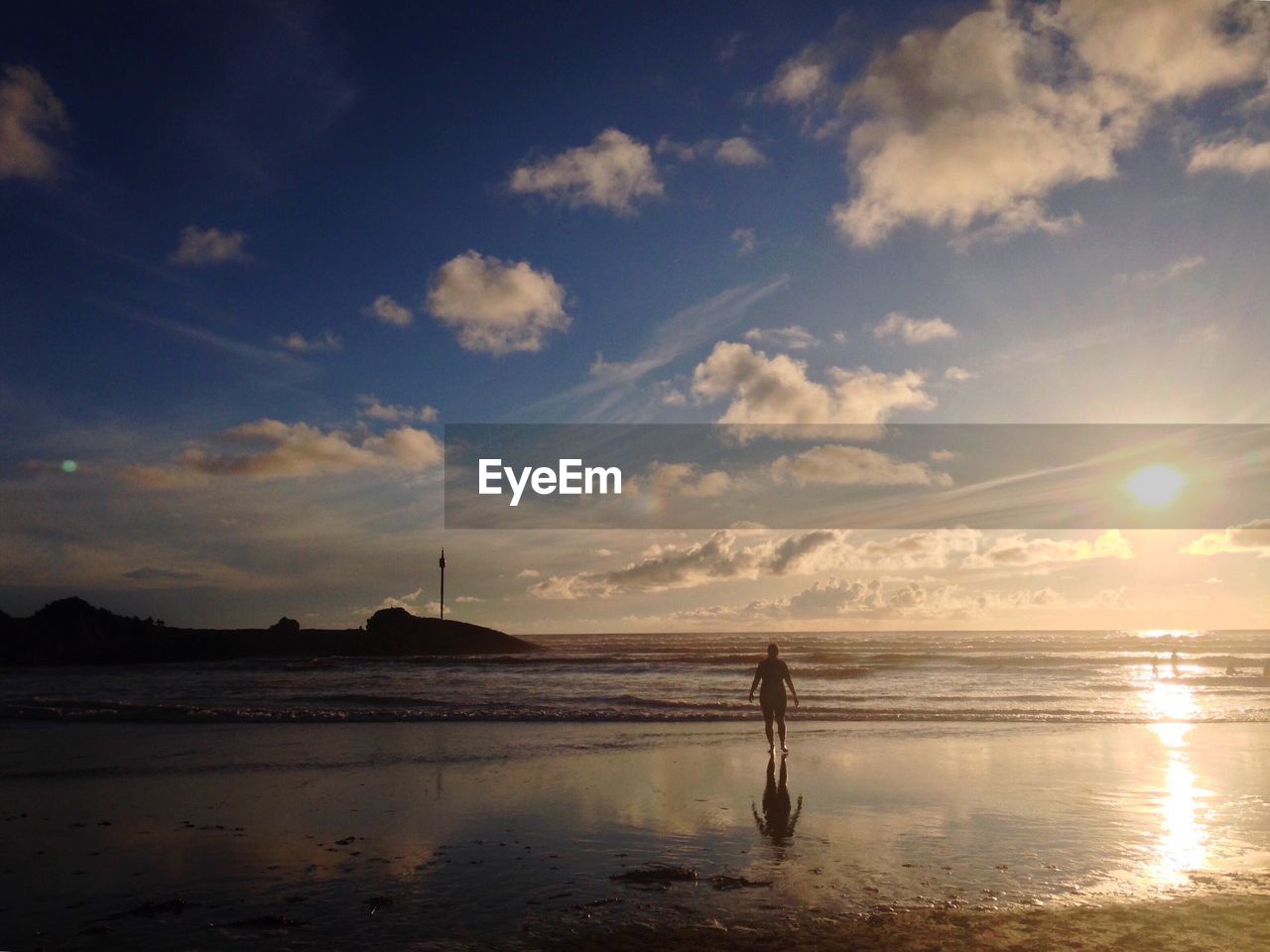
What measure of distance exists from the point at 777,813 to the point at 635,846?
244 centimetres

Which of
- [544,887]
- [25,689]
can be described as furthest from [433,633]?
[544,887]

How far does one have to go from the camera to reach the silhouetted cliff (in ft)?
218

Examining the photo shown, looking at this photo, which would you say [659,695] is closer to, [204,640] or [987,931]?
[987,931]

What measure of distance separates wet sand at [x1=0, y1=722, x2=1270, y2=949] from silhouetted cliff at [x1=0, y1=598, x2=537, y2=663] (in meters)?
59.0

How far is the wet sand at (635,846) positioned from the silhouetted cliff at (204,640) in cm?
5904

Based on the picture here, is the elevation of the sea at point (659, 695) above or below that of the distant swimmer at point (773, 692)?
below

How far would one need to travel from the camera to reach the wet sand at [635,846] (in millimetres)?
6934

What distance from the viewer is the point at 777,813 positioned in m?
11.0

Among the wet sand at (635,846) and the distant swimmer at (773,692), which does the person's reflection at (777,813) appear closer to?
the wet sand at (635,846)

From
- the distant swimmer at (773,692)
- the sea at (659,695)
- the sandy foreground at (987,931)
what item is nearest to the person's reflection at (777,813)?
the distant swimmer at (773,692)

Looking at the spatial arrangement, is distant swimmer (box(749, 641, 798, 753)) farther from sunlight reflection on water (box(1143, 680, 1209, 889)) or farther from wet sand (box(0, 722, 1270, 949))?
sunlight reflection on water (box(1143, 680, 1209, 889))

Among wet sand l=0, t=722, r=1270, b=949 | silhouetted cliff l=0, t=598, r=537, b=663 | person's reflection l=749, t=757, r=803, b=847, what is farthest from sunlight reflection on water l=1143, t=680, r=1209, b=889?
silhouetted cliff l=0, t=598, r=537, b=663

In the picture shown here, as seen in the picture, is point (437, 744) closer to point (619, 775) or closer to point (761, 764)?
point (619, 775)

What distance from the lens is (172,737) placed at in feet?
61.9
